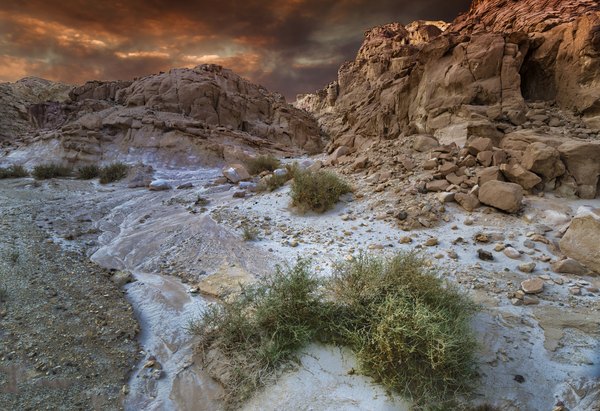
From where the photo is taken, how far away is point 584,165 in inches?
221

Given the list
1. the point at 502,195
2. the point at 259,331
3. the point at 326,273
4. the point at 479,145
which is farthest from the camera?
the point at 479,145

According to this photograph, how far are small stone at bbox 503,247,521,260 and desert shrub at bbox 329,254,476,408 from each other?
66.5 inches

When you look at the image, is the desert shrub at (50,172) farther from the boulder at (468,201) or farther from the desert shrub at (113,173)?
the boulder at (468,201)

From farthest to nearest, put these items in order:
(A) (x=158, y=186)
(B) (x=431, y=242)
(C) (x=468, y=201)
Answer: (A) (x=158, y=186) → (C) (x=468, y=201) → (B) (x=431, y=242)

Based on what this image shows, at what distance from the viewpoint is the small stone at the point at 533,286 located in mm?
3516

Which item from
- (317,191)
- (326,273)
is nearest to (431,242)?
(326,273)

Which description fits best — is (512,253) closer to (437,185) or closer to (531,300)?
(531,300)

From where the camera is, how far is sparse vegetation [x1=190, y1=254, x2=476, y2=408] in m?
2.42

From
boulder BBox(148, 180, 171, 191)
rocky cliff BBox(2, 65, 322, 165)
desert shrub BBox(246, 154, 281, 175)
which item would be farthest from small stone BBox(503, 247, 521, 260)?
rocky cliff BBox(2, 65, 322, 165)

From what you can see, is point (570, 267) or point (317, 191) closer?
point (570, 267)

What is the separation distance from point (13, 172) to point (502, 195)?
17.0m

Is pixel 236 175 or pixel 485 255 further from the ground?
pixel 236 175

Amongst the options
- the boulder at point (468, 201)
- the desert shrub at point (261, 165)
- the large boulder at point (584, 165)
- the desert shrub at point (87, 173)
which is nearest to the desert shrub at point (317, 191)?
the boulder at point (468, 201)

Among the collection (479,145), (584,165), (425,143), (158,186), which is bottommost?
(158,186)
